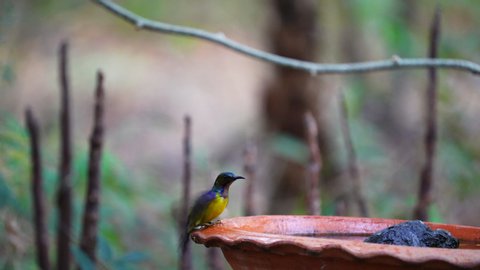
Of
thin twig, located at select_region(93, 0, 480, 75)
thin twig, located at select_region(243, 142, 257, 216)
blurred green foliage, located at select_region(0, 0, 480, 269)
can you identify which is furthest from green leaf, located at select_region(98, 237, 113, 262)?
thin twig, located at select_region(93, 0, 480, 75)

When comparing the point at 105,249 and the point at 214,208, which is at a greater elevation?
the point at 214,208

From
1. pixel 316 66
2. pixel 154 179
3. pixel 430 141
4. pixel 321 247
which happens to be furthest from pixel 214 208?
pixel 154 179

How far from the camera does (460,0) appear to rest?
7648 millimetres

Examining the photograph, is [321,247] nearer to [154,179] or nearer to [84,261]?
[84,261]

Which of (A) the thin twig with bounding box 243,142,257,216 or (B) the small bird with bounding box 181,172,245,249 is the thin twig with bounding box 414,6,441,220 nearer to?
(A) the thin twig with bounding box 243,142,257,216

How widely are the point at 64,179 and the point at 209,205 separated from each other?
1489 mm

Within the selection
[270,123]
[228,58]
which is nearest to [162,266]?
[270,123]

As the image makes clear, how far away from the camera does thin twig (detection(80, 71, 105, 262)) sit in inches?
143

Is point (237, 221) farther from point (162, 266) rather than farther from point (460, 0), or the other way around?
point (460, 0)

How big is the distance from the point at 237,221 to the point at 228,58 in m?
13.3

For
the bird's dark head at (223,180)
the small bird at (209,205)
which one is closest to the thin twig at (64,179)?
the small bird at (209,205)

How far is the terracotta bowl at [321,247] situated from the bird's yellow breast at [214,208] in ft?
0.59

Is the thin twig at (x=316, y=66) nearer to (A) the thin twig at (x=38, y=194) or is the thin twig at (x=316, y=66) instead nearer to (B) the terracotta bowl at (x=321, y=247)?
(A) the thin twig at (x=38, y=194)

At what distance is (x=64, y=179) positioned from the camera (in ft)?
12.7
